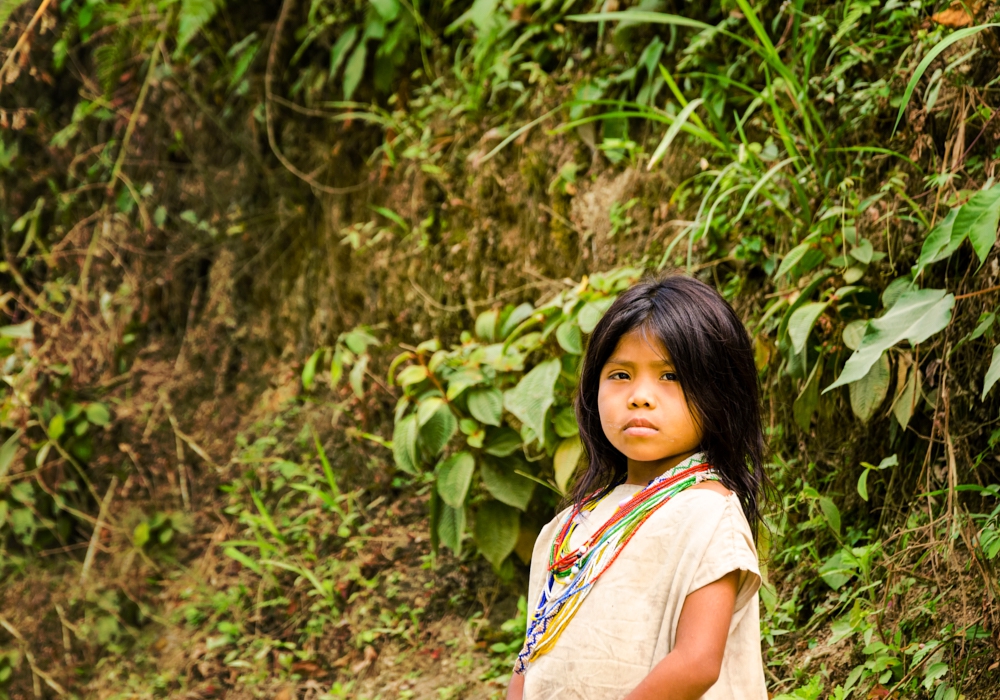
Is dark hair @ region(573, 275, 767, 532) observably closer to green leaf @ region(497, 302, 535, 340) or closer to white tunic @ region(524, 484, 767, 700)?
white tunic @ region(524, 484, 767, 700)

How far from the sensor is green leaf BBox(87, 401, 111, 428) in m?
4.63

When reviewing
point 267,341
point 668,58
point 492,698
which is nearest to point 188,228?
point 267,341

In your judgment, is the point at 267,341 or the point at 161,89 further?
the point at 161,89

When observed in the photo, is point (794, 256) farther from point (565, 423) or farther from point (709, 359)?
point (709, 359)

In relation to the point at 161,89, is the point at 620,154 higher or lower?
lower

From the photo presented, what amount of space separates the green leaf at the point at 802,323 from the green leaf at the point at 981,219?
17.5 inches

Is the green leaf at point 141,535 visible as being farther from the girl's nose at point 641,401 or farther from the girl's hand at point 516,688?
the girl's nose at point 641,401

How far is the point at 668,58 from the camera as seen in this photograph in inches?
127

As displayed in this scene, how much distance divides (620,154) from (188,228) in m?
2.75

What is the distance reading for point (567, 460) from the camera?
103 inches

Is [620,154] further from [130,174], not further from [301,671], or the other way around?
[130,174]

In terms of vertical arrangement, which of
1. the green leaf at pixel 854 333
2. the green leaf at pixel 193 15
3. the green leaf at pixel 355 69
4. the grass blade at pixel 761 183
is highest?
the green leaf at pixel 193 15

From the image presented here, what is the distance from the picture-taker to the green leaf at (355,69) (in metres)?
4.15

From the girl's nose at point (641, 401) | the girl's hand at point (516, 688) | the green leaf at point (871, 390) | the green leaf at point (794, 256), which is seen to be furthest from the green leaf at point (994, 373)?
the girl's hand at point (516, 688)
